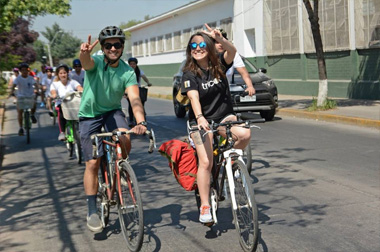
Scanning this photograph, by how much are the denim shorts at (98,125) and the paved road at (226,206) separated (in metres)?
0.89

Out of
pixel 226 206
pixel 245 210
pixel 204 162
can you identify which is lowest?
pixel 226 206

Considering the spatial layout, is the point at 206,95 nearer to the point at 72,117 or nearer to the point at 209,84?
the point at 209,84

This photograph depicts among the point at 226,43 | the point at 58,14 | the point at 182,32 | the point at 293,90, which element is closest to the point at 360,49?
the point at 293,90

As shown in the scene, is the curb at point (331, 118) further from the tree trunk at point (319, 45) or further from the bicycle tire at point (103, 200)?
the bicycle tire at point (103, 200)

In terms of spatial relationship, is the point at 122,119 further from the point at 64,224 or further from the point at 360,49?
the point at 360,49

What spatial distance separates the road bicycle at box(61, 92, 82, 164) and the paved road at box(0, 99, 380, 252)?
→ 0.27 meters

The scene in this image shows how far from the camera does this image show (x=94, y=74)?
589cm

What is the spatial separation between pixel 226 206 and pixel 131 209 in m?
1.89

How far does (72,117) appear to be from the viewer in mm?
11125

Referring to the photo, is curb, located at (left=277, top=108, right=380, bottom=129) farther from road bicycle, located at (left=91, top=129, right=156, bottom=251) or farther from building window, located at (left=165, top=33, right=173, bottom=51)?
building window, located at (left=165, top=33, right=173, bottom=51)

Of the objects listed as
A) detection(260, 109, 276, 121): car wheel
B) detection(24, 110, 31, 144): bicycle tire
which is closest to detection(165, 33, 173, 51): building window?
detection(260, 109, 276, 121): car wheel

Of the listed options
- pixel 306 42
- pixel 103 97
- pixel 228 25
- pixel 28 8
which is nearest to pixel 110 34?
pixel 103 97

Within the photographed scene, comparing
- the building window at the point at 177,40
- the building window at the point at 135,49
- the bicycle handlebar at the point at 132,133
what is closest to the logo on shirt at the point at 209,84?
the bicycle handlebar at the point at 132,133

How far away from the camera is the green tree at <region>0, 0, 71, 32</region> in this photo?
13.4 m
